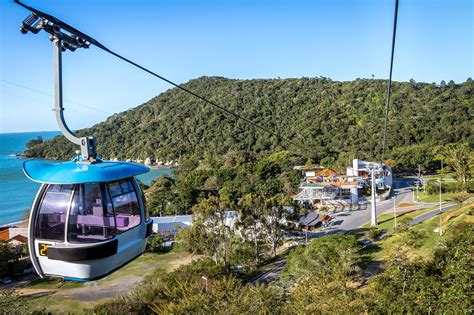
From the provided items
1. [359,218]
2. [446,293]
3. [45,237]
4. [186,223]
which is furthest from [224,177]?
[45,237]

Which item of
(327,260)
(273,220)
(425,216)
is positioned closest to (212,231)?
(273,220)

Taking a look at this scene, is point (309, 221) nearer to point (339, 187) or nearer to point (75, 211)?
point (339, 187)

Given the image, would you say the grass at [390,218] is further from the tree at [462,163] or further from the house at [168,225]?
the house at [168,225]

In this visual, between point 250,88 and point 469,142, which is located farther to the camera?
point 250,88

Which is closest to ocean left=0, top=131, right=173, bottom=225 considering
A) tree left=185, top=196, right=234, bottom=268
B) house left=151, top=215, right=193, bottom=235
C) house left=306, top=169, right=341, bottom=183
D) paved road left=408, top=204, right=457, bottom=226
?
house left=151, top=215, right=193, bottom=235

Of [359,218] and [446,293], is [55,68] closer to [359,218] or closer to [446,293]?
[446,293]

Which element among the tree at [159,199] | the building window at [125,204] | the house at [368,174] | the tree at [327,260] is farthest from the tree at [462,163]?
the building window at [125,204]
